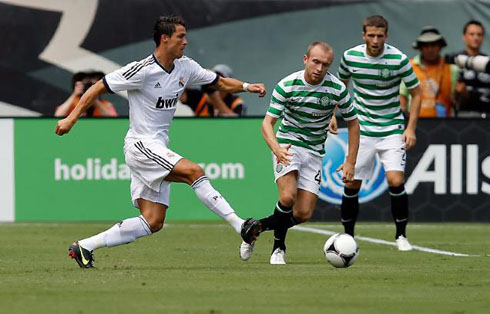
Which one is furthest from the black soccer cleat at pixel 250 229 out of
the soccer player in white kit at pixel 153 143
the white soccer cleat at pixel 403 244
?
the white soccer cleat at pixel 403 244

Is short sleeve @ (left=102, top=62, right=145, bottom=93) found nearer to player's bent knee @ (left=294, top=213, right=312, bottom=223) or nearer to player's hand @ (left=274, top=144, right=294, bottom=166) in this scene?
player's hand @ (left=274, top=144, right=294, bottom=166)

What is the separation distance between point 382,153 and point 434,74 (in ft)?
13.4

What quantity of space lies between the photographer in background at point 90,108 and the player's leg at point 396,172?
17.4ft

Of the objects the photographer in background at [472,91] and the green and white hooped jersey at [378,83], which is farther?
the photographer in background at [472,91]

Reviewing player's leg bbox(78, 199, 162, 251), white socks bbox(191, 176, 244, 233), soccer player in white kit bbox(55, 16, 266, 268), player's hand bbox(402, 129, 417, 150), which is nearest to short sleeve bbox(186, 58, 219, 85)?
soccer player in white kit bbox(55, 16, 266, 268)

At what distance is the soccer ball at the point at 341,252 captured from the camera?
34.9 feet

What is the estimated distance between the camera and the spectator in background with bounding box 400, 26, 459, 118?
56.4 ft

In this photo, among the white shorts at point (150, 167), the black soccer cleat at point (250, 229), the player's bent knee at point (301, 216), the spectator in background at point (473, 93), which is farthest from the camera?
the spectator in background at point (473, 93)

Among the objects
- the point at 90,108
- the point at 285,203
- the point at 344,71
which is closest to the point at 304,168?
the point at 285,203

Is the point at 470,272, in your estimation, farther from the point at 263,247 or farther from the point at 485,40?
the point at 485,40

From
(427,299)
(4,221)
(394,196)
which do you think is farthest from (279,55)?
(427,299)

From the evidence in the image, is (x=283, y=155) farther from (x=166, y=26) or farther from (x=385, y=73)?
(x=385, y=73)

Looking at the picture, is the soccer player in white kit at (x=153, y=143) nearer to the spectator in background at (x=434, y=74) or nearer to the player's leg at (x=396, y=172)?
the player's leg at (x=396, y=172)

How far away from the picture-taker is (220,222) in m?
17.0
